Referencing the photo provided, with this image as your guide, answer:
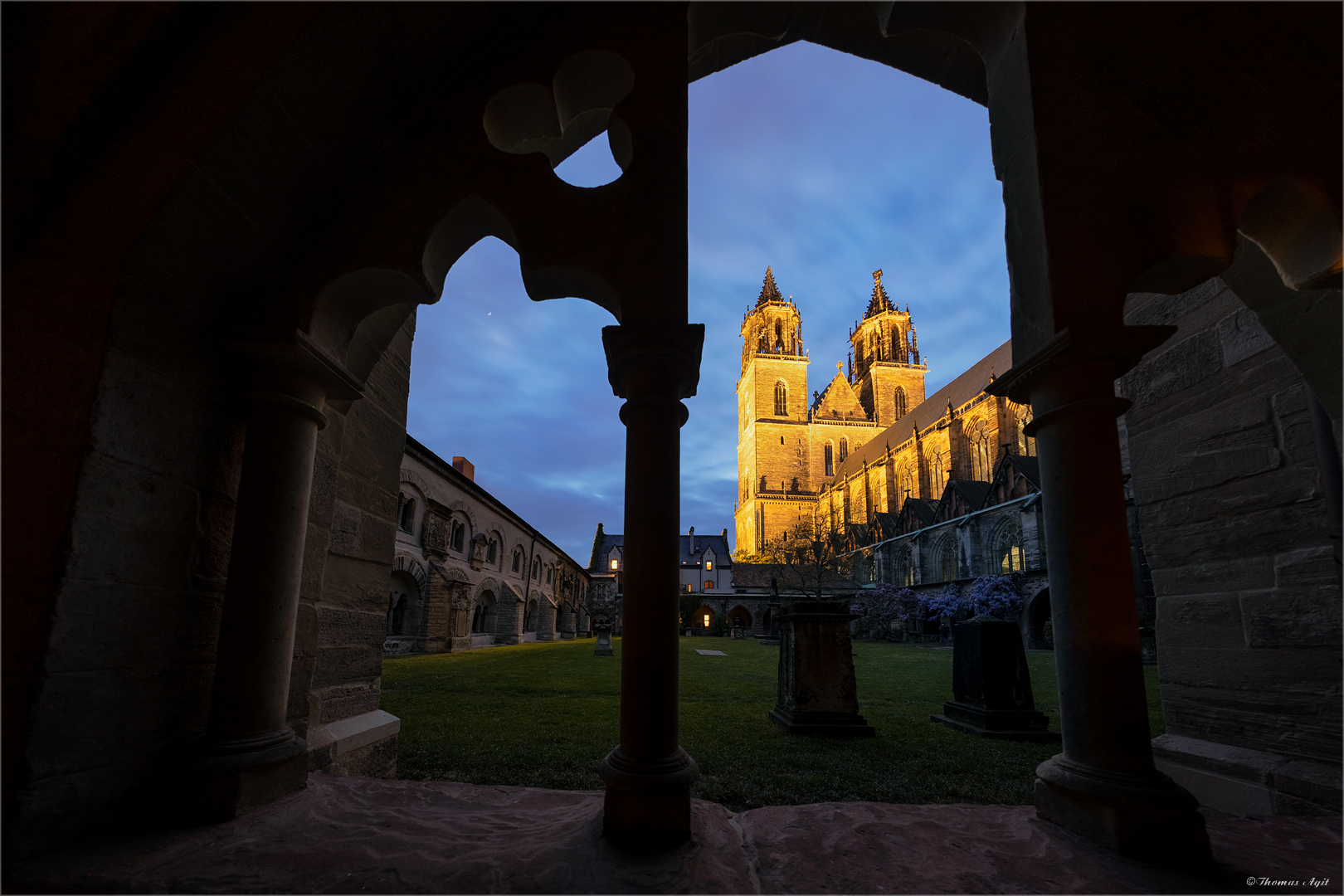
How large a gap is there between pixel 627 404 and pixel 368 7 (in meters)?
2.25

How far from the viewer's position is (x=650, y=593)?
8.16 ft

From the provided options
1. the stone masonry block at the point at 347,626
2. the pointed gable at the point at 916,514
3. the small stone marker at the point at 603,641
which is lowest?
the small stone marker at the point at 603,641

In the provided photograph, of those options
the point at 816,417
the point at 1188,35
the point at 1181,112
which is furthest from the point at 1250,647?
the point at 816,417

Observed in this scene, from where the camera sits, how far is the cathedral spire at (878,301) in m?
68.9

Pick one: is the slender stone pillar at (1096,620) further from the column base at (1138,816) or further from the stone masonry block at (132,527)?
the stone masonry block at (132,527)

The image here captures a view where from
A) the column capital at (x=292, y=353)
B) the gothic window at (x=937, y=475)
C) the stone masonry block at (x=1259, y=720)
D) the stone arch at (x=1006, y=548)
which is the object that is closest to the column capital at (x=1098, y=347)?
the stone masonry block at (x=1259, y=720)

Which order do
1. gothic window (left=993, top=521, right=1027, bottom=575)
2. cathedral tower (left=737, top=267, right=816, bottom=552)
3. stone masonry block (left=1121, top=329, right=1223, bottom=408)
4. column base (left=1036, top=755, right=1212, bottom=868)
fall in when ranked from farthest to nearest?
cathedral tower (left=737, top=267, right=816, bottom=552) → gothic window (left=993, top=521, right=1027, bottom=575) → stone masonry block (left=1121, top=329, right=1223, bottom=408) → column base (left=1036, top=755, right=1212, bottom=868)

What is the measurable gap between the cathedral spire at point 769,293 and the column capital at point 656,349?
6555 cm

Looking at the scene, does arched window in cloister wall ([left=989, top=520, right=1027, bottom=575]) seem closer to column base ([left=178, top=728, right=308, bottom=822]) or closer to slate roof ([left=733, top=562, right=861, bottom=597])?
slate roof ([left=733, top=562, right=861, bottom=597])

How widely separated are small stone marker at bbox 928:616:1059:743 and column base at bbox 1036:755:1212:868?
3.67 meters

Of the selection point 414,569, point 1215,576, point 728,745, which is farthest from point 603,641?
point 1215,576

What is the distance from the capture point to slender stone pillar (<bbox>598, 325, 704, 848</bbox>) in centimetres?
227

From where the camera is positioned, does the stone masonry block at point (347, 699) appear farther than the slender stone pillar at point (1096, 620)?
Yes

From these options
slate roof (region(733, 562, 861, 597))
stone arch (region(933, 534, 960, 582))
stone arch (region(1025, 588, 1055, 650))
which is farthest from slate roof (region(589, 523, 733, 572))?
stone arch (region(1025, 588, 1055, 650))
